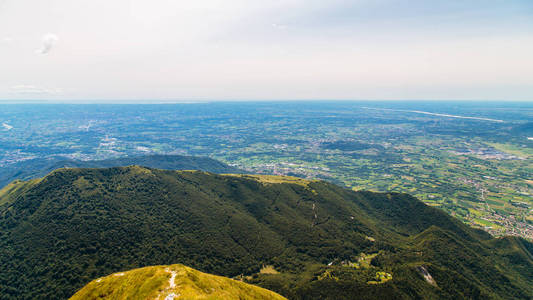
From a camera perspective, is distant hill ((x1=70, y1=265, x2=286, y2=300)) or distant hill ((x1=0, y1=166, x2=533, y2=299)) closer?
distant hill ((x1=70, y1=265, x2=286, y2=300))

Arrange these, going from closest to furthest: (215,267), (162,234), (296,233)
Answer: (215,267) → (162,234) → (296,233)

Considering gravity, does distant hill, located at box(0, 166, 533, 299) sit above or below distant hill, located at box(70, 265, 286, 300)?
below

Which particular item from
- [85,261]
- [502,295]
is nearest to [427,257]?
[502,295]

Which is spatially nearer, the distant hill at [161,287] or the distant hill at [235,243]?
the distant hill at [161,287]

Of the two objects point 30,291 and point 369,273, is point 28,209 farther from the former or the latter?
point 369,273

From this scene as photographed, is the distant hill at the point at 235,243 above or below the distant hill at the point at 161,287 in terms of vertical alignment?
below
